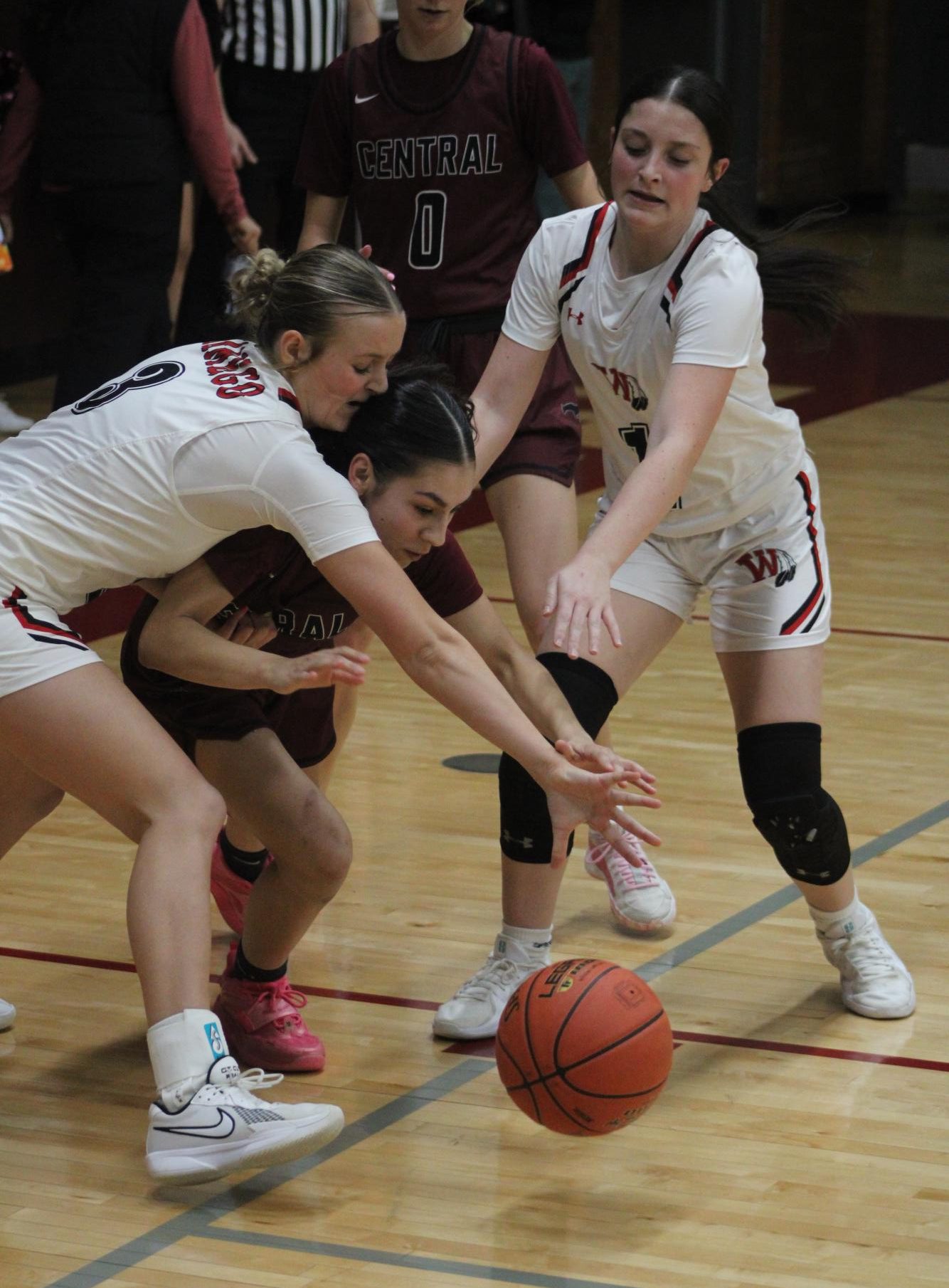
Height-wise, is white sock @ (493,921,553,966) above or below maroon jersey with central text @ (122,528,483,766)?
below

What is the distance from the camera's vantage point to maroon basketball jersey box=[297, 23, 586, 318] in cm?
438

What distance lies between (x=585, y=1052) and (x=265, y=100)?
18.4 feet

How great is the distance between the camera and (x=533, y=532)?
413 centimetres

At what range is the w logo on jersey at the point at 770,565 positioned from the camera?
354 cm

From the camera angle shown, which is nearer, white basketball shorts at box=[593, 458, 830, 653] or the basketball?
the basketball

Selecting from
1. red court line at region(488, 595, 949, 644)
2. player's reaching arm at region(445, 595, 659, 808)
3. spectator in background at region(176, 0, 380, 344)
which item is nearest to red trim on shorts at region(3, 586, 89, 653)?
player's reaching arm at region(445, 595, 659, 808)

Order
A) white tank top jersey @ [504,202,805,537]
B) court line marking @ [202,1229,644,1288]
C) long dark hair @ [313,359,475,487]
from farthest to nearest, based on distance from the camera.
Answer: white tank top jersey @ [504,202,805,537]
long dark hair @ [313,359,475,487]
court line marking @ [202,1229,644,1288]

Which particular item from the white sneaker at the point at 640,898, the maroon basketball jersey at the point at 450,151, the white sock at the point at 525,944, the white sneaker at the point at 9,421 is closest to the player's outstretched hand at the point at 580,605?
the white sock at the point at 525,944

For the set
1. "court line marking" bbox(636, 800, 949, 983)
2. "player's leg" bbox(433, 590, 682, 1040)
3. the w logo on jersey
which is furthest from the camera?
"court line marking" bbox(636, 800, 949, 983)

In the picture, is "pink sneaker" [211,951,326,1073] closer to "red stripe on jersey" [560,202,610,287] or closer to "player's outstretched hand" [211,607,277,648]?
"player's outstretched hand" [211,607,277,648]

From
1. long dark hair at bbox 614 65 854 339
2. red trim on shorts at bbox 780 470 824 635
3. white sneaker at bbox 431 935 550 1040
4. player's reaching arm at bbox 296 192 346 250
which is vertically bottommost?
white sneaker at bbox 431 935 550 1040

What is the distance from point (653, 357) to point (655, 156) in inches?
13.1

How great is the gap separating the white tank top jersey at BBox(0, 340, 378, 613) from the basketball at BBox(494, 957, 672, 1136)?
0.73 meters

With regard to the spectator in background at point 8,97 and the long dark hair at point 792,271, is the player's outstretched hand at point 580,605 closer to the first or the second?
the long dark hair at point 792,271
